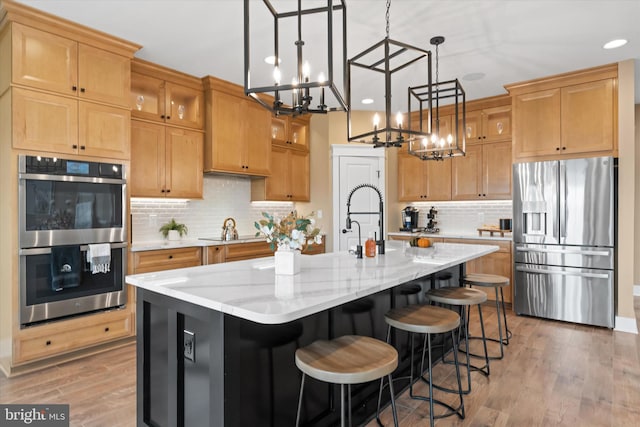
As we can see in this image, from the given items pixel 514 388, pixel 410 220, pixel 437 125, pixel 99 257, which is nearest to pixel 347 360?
pixel 514 388

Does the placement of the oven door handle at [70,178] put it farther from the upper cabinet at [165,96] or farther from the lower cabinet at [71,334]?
the lower cabinet at [71,334]

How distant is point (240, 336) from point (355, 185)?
14.4ft

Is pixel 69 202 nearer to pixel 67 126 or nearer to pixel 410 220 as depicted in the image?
pixel 67 126

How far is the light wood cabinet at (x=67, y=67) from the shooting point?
9.46 ft

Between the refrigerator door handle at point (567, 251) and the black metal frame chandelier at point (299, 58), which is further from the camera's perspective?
the refrigerator door handle at point (567, 251)

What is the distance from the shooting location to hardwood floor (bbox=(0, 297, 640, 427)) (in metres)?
2.25

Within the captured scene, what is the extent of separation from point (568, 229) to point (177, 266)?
433 cm

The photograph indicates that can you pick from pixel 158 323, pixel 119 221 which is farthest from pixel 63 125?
pixel 158 323

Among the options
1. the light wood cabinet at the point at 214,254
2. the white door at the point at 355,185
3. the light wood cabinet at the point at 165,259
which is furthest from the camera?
the white door at the point at 355,185

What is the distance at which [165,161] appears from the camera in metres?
4.13

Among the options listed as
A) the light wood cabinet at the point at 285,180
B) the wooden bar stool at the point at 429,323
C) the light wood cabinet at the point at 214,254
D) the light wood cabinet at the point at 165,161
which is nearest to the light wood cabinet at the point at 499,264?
the light wood cabinet at the point at 285,180

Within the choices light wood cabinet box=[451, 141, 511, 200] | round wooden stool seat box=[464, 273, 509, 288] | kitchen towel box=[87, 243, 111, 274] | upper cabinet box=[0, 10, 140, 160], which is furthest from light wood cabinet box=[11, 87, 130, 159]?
light wood cabinet box=[451, 141, 511, 200]

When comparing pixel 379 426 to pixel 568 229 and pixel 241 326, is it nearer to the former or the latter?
pixel 241 326

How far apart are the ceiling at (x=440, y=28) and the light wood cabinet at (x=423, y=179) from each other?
73.4 inches
